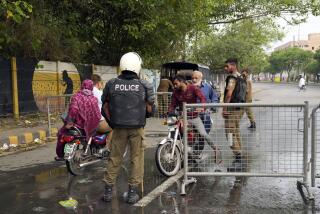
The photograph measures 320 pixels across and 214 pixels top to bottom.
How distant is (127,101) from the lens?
575 centimetres

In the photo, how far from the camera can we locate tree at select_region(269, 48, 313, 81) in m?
105

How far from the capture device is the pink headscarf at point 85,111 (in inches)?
293

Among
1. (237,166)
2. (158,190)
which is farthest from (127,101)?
(237,166)

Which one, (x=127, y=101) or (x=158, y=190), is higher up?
(x=127, y=101)

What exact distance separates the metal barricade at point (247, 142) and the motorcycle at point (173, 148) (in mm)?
22

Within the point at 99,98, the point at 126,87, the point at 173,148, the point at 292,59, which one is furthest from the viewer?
the point at 292,59

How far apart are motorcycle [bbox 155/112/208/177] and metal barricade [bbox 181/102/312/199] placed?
0.9 inches

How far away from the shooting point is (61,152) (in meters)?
7.42

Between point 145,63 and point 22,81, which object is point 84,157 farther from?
point 145,63

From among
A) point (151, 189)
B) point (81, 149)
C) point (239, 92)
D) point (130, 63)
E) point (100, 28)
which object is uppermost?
point (100, 28)

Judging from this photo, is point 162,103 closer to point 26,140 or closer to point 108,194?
point 26,140

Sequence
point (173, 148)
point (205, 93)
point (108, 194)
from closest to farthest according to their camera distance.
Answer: point (108, 194) → point (173, 148) → point (205, 93)

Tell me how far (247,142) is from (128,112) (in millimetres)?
1814

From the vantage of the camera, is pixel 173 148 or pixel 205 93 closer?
pixel 173 148
